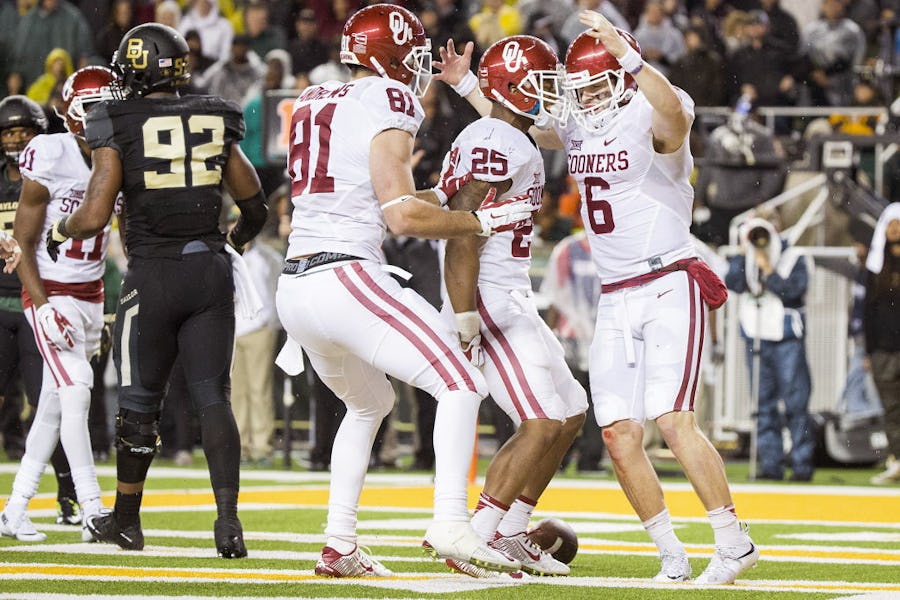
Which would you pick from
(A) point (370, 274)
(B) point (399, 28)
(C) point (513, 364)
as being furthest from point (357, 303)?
(B) point (399, 28)

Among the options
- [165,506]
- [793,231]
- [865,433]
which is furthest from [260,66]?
[165,506]

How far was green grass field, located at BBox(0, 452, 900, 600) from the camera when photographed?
5176mm

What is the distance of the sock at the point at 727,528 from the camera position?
565 cm

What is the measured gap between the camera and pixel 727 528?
5672 mm

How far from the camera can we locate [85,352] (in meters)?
7.38

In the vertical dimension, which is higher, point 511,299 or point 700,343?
point 511,299

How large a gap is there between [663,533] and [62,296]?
306 centimetres

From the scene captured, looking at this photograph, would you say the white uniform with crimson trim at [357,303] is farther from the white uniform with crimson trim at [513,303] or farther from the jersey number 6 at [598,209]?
the jersey number 6 at [598,209]

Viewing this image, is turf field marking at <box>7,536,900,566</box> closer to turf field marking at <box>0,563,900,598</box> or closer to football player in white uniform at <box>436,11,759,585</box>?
turf field marking at <box>0,563,900,598</box>

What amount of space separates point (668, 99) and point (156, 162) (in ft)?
6.58

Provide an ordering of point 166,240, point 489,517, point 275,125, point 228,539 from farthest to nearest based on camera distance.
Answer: point 275,125, point 166,240, point 228,539, point 489,517

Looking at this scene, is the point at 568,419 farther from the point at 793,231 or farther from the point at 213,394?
the point at 793,231

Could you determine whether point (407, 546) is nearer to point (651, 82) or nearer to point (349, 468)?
point (349, 468)

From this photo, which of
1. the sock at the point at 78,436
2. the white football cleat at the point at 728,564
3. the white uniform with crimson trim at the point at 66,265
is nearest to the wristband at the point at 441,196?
the white football cleat at the point at 728,564
